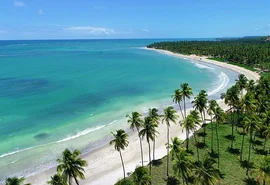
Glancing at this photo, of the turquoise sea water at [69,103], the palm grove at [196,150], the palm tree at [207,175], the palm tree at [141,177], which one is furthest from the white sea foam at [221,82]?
the palm tree at [141,177]

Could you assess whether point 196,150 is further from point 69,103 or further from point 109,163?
point 69,103

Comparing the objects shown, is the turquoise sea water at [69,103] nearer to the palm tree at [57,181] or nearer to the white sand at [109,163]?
the white sand at [109,163]

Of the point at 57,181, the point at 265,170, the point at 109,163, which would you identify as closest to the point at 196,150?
the point at 109,163

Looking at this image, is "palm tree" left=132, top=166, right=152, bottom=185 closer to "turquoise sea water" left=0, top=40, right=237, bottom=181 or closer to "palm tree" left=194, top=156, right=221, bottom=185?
"palm tree" left=194, top=156, right=221, bottom=185

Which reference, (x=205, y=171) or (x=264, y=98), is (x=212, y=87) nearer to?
(x=264, y=98)

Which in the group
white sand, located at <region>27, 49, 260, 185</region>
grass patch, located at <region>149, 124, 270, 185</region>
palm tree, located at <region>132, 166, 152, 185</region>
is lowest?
Answer: white sand, located at <region>27, 49, 260, 185</region>

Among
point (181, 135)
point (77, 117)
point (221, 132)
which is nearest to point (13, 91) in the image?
point (77, 117)

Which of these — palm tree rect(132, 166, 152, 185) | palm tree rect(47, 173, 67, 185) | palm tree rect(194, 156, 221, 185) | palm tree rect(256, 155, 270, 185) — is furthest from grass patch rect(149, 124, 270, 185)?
palm tree rect(47, 173, 67, 185)
